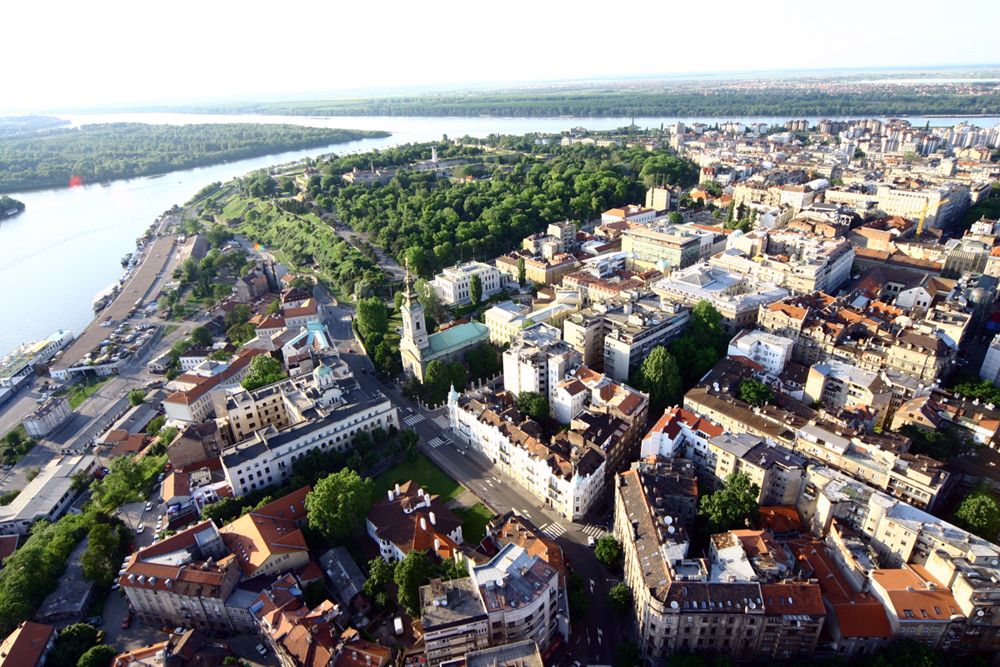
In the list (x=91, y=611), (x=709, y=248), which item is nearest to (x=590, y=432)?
(x=91, y=611)

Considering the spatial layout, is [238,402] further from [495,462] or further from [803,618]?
[803,618]

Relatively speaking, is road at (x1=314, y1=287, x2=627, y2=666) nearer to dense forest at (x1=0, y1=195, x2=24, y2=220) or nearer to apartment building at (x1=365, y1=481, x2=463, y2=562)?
apartment building at (x1=365, y1=481, x2=463, y2=562)

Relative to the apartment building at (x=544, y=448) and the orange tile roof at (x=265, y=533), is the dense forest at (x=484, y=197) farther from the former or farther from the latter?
the orange tile roof at (x=265, y=533)

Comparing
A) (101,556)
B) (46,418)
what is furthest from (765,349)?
(46,418)

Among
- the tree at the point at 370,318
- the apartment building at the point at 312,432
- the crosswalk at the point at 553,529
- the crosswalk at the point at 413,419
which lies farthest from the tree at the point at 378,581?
the tree at the point at 370,318

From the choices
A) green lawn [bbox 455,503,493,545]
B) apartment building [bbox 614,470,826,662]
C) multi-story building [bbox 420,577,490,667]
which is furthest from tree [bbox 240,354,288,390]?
apartment building [bbox 614,470,826,662]
